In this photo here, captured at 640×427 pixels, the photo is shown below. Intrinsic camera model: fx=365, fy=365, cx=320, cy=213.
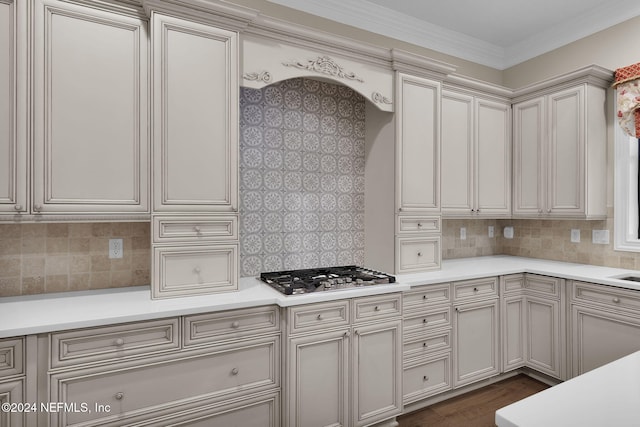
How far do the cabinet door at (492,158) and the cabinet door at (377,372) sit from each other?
1649mm

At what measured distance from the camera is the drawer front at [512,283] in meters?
2.97

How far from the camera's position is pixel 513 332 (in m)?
3.04

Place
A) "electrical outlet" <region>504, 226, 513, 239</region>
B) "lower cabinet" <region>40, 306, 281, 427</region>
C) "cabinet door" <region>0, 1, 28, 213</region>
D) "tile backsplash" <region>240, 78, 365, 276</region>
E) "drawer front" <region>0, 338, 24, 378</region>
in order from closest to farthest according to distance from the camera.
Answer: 1. "drawer front" <region>0, 338, 24, 378</region>
2. "lower cabinet" <region>40, 306, 281, 427</region>
3. "cabinet door" <region>0, 1, 28, 213</region>
4. "tile backsplash" <region>240, 78, 365, 276</region>
5. "electrical outlet" <region>504, 226, 513, 239</region>

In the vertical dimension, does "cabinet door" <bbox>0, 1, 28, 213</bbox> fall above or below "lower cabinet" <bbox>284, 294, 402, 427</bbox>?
above

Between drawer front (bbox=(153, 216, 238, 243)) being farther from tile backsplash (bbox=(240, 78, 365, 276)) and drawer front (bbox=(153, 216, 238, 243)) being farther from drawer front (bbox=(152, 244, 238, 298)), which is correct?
tile backsplash (bbox=(240, 78, 365, 276))

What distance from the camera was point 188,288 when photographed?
6.64 feet

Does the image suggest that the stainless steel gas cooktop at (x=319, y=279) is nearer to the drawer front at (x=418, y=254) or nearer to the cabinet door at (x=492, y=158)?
the drawer front at (x=418, y=254)

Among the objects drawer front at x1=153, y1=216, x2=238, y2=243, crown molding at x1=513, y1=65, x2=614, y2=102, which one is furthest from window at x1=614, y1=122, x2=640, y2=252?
drawer front at x1=153, y1=216, x2=238, y2=243

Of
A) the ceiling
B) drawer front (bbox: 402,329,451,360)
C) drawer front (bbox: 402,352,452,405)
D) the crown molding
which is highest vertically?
the ceiling

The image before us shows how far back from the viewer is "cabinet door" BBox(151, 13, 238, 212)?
1961mm

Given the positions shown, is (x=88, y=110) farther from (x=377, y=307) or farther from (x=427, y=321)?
(x=427, y=321)

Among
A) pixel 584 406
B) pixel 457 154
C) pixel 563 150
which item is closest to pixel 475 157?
pixel 457 154

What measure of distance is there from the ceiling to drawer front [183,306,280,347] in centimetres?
225

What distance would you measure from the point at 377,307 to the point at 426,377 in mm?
768
